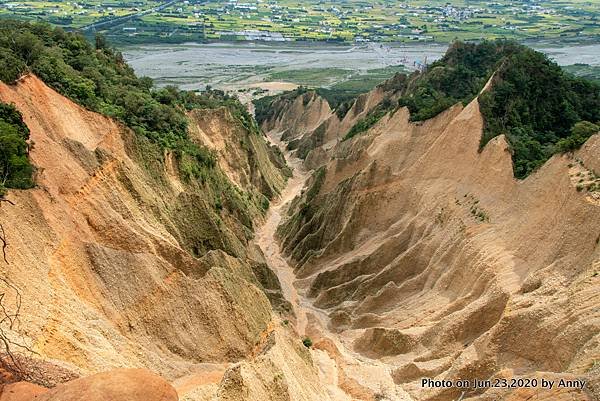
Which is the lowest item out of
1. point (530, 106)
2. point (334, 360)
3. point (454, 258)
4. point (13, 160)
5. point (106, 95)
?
point (334, 360)

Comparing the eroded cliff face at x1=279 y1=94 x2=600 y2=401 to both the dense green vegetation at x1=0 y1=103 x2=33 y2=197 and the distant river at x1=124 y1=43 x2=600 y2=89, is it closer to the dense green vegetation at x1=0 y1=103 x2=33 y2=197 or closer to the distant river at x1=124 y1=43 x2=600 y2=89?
the dense green vegetation at x1=0 y1=103 x2=33 y2=197

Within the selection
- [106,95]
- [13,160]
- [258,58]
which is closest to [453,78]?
[106,95]

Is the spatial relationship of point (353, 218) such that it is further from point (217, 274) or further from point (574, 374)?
point (574, 374)

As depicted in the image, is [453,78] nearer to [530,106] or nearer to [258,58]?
[530,106]

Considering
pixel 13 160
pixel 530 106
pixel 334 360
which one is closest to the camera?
pixel 13 160

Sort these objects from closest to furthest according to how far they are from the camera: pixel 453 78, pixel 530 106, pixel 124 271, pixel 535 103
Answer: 1. pixel 124 271
2. pixel 530 106
3. pixel 535 103
4. pixel 453 78

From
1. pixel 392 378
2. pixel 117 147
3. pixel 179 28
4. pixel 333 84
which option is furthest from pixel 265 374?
pixel 179 28

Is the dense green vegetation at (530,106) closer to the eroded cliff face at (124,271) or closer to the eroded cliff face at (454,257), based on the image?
the eroded cliff face at (454,257)

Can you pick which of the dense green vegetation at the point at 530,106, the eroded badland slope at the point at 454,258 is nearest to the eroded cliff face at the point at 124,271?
the eroded badland slope at the point at 454,258
